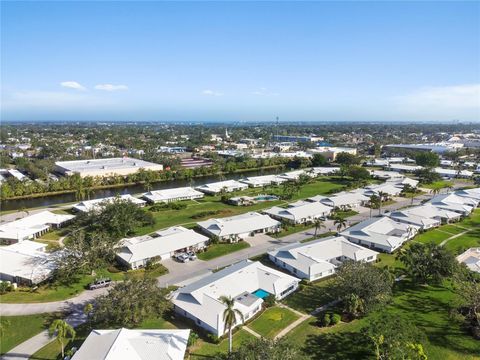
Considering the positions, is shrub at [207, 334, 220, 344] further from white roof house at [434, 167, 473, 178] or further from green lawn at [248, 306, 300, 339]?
white roof house at [434, 167, 473, 178]

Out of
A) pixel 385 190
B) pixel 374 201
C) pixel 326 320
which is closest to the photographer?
pixel 326 320

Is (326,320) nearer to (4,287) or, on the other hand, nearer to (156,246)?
(156,246)

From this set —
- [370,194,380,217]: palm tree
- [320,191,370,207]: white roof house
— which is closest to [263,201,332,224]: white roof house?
[320,191,370,207]: white roof house

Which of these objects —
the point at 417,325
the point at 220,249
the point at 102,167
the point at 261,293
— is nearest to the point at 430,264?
the point at 417,325

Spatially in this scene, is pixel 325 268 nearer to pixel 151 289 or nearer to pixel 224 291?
pixel 224 291

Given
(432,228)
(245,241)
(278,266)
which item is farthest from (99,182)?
(432,228)

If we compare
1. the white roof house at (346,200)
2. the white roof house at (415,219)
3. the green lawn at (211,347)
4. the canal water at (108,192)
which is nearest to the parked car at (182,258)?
the green lawn at (211,347)
